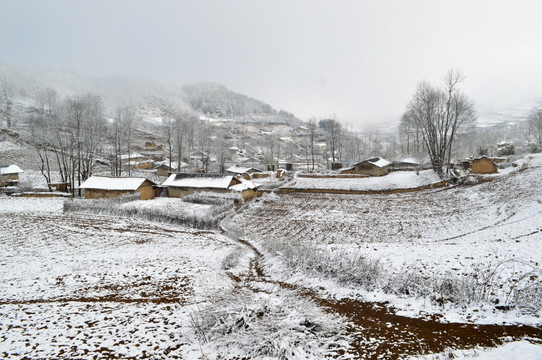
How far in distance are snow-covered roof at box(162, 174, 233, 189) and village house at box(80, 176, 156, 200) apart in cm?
457

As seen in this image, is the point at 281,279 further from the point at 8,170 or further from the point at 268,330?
the point at 8,170

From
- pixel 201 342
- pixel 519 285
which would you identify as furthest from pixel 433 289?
pixel 201 342

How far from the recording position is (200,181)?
38.4 meters

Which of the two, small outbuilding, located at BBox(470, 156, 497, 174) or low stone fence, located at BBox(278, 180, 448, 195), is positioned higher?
small outbuilding, located at BBox(470, 156, 497, 174)

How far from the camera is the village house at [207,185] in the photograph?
3634 cm

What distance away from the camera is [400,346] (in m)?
5.19

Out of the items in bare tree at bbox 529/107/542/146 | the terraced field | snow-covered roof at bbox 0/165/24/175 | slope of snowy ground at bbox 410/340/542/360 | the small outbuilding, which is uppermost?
bare tree at bbox 529/107/542/146

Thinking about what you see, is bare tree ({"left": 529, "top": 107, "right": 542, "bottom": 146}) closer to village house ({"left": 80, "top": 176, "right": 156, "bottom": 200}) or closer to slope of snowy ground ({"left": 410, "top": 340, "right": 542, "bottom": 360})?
slope of snowy ground ({"left": 410, "top": 340, "right": 542, "bottom": 360})

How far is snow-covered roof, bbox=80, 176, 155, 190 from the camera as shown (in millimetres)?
35094

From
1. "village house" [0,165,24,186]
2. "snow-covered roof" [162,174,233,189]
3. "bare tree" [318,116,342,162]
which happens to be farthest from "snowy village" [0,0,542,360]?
"bare tree" [318,116,342,162]

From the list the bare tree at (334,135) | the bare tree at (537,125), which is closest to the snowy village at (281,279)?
the bare tree at (334,135)

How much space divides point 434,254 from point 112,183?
38.1m

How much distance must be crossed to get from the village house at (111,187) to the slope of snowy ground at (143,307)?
1873 centimetres

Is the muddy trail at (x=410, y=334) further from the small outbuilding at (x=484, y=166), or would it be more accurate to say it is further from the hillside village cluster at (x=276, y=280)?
the small outbuilding at (x=484, y=166)
